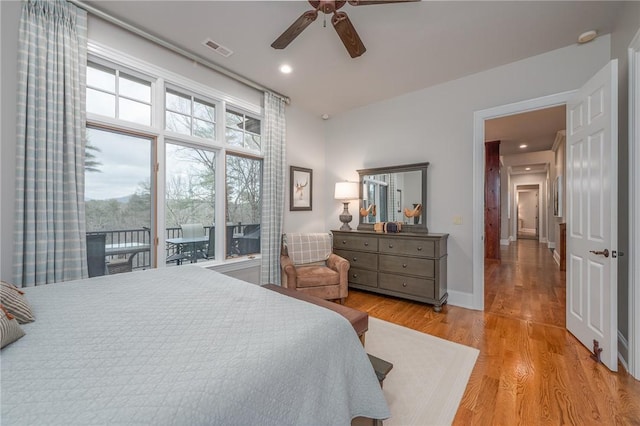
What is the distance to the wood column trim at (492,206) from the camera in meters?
6.15

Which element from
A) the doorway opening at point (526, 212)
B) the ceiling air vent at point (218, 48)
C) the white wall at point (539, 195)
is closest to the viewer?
the ceiling air vent at point (218, 48)

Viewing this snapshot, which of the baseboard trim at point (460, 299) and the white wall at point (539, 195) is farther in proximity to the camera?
the white wall at point (539, 195)

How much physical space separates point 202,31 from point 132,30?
627 millimetres

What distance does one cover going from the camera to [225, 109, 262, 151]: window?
343cm

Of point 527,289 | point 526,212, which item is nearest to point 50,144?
point 527,289

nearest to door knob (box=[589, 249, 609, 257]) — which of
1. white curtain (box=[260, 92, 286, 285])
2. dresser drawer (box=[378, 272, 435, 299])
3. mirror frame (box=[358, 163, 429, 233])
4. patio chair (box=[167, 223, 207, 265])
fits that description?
dresser drawer (box=[378, 272, 435, 299])

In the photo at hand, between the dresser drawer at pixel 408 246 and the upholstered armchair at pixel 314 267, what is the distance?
1.89 ft

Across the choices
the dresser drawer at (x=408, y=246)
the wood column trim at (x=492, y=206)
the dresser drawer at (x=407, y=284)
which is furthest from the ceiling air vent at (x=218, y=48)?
the wood column trim at (x=492, y=206)

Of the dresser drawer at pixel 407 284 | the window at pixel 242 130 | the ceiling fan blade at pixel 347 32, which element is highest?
the ceiling fan blade at pixel 347 32

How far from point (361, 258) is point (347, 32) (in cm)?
272

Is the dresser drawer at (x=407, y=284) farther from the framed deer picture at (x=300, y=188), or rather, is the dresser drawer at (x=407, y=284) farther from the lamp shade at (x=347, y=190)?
the framed deer picture at (x=300, y=188)

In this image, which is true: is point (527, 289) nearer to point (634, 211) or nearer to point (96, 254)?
point (634, 211)

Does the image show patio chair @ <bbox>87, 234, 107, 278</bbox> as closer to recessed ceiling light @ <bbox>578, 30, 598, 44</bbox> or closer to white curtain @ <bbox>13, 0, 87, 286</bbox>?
white curtain @ <bbox>13, 0, 87, 286</bbox>

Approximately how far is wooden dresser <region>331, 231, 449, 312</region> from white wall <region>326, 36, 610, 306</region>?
27 cm
